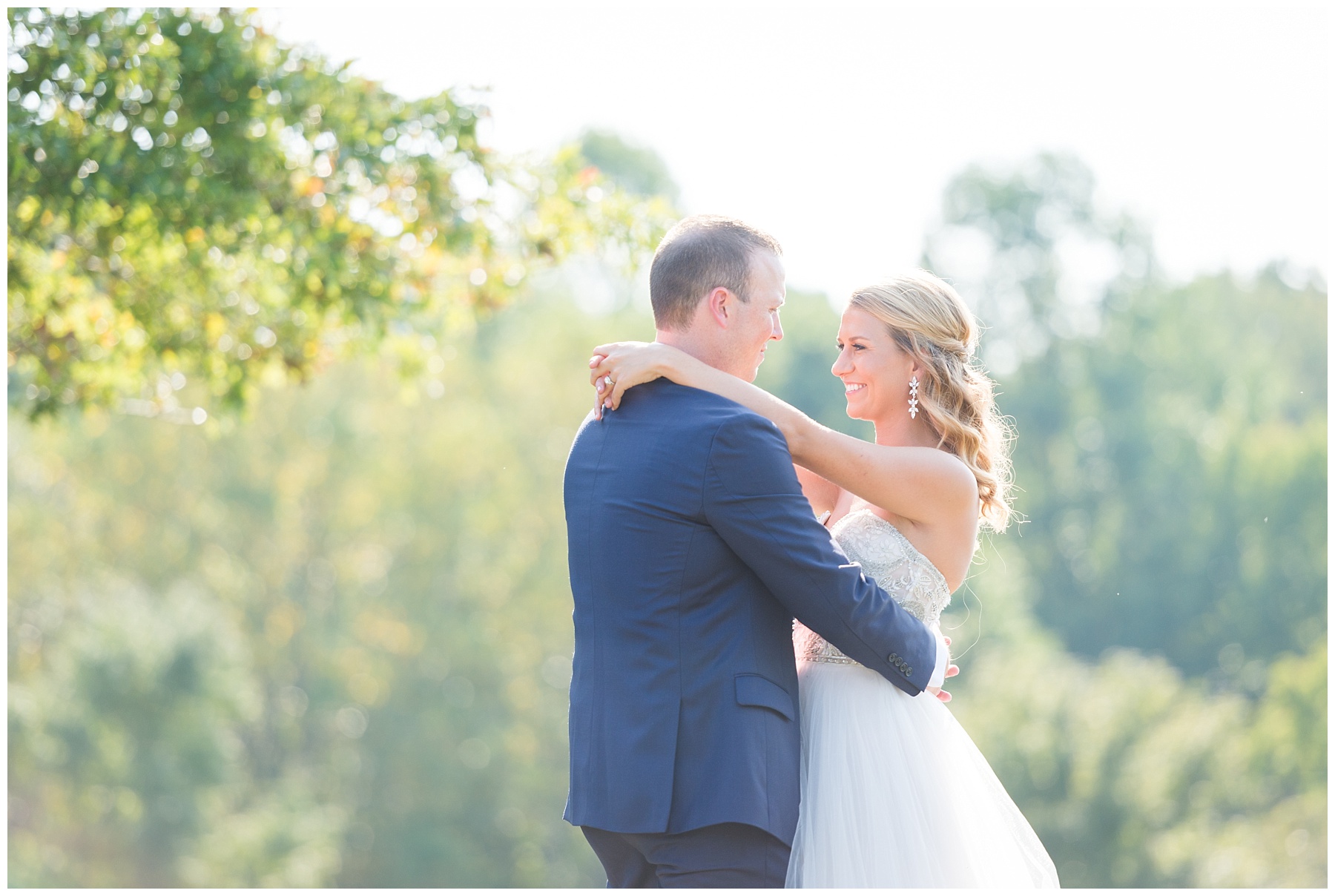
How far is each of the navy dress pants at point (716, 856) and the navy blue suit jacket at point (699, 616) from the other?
0.14 ft

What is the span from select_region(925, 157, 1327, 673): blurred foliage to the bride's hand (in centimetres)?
3016

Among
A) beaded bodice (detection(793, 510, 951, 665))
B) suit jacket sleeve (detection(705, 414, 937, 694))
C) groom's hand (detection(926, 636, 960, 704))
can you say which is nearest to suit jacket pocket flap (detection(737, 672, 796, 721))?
suit jacket sleeve (detection(705, 414, 937, 694))

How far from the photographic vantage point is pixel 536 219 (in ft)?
21.8

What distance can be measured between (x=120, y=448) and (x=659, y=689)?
2359cm

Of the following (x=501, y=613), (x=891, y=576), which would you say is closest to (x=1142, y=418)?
(x=501, y=613)

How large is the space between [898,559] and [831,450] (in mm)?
391

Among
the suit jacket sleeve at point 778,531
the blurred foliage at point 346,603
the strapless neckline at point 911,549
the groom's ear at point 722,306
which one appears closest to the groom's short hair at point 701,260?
the groom's ear at point 722,306

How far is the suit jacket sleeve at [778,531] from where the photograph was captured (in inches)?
119

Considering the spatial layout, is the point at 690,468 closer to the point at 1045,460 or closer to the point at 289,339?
the point at 289,339

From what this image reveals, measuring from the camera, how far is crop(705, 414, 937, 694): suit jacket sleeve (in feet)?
9.93

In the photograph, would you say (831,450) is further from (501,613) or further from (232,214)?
(501,613)

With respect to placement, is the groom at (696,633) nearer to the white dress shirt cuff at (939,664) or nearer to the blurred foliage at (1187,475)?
the white dress shirt cuff at (939,664)

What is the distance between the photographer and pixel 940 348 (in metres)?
3.82

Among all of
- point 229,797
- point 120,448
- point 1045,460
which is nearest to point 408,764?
point 229,797
